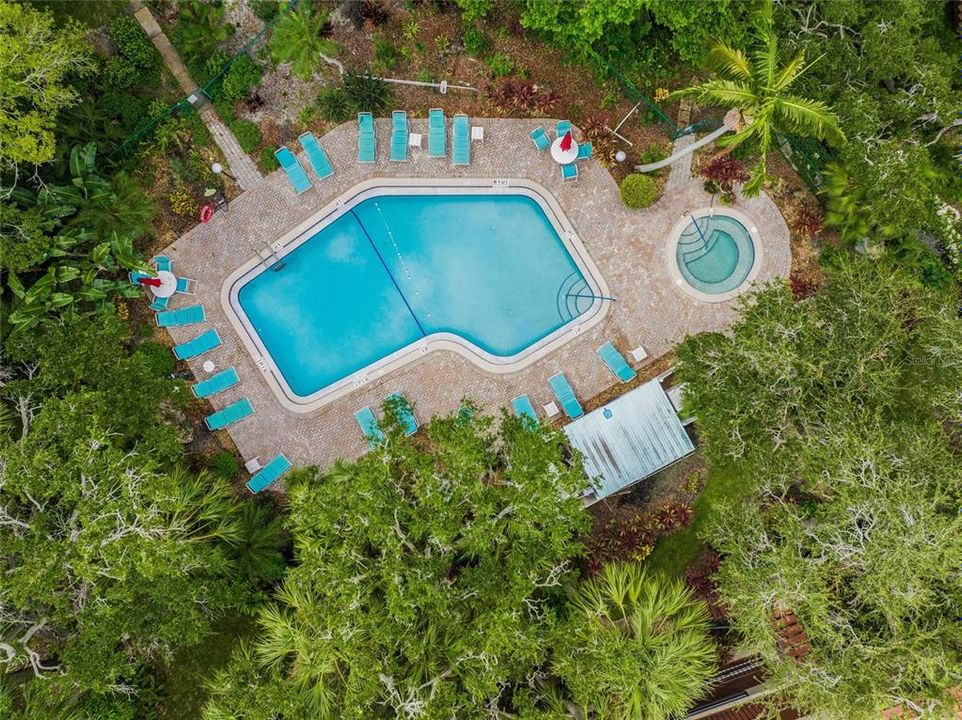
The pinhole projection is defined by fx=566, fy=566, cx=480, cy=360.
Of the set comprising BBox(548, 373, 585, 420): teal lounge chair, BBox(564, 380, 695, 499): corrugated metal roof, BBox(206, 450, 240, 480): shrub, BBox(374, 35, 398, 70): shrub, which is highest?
BBox(374, 35, 398, 70): shrub

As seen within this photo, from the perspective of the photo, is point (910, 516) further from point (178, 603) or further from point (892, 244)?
point (178, 603)

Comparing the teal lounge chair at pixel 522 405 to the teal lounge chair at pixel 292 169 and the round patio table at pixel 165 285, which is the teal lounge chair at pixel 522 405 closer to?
the teal lounge chair at pixel 292 169

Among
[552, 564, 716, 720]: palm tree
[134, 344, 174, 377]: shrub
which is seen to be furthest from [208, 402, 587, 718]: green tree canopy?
[134, 344, 174, 377]: shrub

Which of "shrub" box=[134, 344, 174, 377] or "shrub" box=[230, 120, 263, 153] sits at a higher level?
"shrub" box=[230, 120, 263, 153]

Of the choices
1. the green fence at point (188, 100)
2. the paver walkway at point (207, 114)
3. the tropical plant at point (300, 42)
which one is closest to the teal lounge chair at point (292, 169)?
the paver walkway at point (207, 114)

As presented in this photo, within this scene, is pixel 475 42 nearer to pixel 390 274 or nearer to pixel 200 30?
pixel 390 274

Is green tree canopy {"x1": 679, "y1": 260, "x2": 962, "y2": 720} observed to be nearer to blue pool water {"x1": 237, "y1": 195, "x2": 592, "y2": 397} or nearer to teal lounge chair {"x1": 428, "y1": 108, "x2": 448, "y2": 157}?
blue pool water {"x1": 237, "y1": 195, "x2": 592, "y2": 397}
